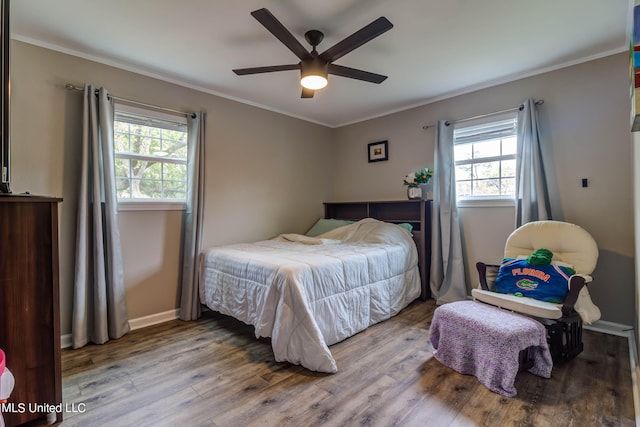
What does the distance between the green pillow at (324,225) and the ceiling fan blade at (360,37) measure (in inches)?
91.9

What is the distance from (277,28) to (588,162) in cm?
288

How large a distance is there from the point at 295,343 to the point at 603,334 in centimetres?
264

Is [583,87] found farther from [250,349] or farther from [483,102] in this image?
[250,349]

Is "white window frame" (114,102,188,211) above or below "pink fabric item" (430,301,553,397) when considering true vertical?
above

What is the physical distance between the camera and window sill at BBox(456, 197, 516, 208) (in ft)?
10.3

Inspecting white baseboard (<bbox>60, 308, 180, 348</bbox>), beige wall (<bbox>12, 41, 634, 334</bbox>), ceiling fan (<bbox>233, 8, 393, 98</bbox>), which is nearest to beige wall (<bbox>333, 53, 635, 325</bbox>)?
beige wall (<bbox>12, 41, 634, 334</bbox>)

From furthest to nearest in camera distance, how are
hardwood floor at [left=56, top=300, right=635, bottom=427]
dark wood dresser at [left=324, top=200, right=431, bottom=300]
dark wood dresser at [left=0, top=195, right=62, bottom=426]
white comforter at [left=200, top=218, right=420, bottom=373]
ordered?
1. dark wood dresser at [left=324, top=200, right=431, bottom=300]
2. white comforter at [left=200, top=218, right=420, bottom=373]
3. hardwood floor at [left=56, top=300, right=635, bottom=427]
4. dark wood dresser at [left=0, top=195, right=62, bottom=426]

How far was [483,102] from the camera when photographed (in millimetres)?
3309

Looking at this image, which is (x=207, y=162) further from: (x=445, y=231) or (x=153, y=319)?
(x=445, y=231)

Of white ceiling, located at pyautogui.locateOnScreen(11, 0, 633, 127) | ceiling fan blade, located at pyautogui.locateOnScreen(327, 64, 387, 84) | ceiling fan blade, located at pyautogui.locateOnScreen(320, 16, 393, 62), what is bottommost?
ceiling fan blade, located at pyautogui.locateOnScreen(327, 64, 387, 84)

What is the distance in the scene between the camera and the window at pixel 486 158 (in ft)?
10.4

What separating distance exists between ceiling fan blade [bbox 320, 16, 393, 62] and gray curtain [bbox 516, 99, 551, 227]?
6.47 feet

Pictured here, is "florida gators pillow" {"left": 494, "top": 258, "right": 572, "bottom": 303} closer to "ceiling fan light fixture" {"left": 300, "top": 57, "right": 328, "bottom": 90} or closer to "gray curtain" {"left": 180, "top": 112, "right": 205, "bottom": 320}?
"ceiling fan light fixture" {"left": 300, "top": 57, "right": 328, "bottom": 90}

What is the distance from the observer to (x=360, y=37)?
1839mm
